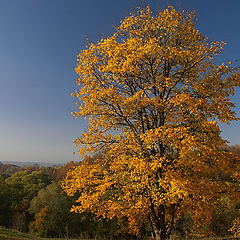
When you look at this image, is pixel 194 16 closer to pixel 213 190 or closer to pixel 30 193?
pixel 213 190

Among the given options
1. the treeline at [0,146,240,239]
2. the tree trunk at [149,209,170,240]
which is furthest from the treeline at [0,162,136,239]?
the tree trunk at [149,209,170,240]

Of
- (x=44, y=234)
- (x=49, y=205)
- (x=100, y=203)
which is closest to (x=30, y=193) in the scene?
(x=49, y=205)

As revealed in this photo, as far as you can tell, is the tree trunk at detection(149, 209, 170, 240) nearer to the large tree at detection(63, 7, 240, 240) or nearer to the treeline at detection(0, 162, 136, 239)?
the large tree at detection(63, 7, 240, 240)

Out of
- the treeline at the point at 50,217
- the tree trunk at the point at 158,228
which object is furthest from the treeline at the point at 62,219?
the tree trunk at the point at 158,228

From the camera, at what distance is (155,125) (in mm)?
10906

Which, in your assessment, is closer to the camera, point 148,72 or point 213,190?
point 213,190

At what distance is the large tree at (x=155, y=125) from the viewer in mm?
8039

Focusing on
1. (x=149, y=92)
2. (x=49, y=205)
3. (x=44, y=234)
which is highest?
(x=149, y=92)

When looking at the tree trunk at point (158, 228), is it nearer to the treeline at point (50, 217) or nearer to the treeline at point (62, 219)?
the treeline at point (62, 219)

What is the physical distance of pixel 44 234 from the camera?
124 ft

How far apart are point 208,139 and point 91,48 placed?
24.8 ft

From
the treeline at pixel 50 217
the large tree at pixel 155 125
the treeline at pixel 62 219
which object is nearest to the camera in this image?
the large tree at pixel 155 125

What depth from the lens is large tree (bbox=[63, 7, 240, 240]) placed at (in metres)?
8.04

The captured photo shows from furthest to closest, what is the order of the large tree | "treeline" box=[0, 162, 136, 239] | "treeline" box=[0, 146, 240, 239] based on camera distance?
"treeline" box=[0, 162, 136, 239] → "treeline" box=[0, 146, 240, 239] → the large tree
